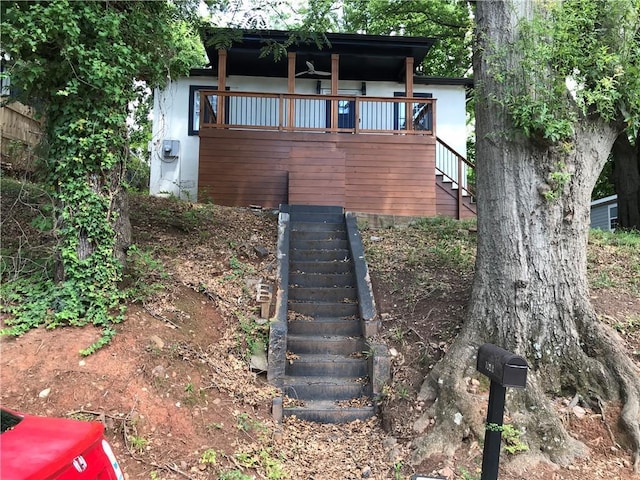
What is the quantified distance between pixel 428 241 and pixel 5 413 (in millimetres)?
7162

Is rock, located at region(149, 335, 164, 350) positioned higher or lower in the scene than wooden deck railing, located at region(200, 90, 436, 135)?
lower

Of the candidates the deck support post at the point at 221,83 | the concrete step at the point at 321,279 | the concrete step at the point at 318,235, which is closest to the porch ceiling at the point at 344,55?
the deck support post at the point at 221,83

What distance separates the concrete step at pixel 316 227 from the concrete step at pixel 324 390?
143 inches

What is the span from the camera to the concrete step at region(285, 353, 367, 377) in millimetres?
5441

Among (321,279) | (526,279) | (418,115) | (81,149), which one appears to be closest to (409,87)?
(418,115)

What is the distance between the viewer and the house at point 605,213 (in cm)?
1914

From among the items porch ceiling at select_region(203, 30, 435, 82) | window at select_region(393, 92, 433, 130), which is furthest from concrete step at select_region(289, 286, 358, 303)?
porch ceiling at select_region(203, 30, 435, 82)

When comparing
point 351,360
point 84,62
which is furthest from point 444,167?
point 84,62

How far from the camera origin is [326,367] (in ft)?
18.0

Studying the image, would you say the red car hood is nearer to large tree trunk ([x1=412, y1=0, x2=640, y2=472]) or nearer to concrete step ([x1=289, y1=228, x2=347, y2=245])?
large tree trunk ([x1=412, y1=0, x2=640, y2=472])

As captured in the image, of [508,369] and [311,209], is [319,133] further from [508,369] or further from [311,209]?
[508,369]

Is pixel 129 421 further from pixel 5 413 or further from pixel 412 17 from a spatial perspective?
pixel 412 17

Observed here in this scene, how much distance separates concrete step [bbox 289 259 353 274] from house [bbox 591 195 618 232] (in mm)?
16237

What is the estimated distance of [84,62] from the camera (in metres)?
4.21
